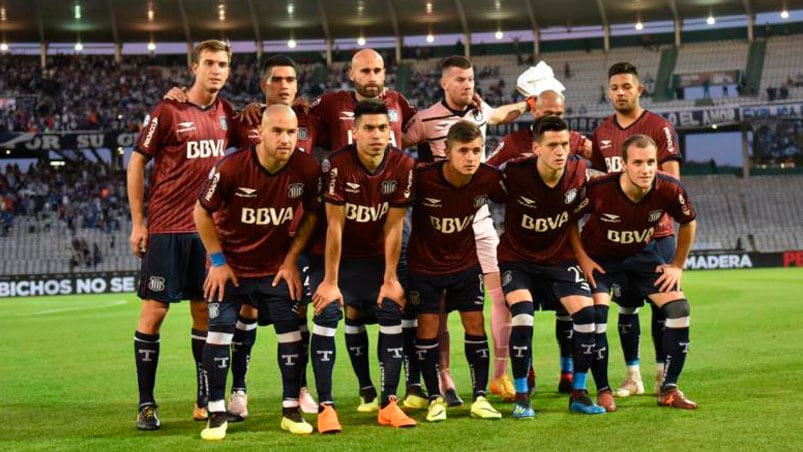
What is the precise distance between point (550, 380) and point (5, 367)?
671cm

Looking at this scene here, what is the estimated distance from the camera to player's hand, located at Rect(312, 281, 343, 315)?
6980mm

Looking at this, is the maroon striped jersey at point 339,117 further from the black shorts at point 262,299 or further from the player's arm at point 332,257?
the black shorts at point 262,299

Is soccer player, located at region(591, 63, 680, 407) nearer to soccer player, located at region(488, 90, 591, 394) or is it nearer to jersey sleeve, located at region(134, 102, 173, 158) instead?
soccer player, located at region(488, 90, 591, 394)

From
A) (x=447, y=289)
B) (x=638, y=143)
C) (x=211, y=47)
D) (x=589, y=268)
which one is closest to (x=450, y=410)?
(x=447, y=289)

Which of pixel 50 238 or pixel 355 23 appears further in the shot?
pixel 355 23

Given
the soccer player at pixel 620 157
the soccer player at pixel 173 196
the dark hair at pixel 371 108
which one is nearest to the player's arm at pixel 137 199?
the soccer player at pixel 173 196

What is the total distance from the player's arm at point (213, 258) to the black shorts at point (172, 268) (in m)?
0.47

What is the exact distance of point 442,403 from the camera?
280 inches

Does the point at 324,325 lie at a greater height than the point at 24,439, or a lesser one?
greater

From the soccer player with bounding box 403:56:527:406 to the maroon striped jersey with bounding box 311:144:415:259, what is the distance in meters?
0.98

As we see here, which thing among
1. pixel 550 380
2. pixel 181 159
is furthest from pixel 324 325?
pixel 550 380

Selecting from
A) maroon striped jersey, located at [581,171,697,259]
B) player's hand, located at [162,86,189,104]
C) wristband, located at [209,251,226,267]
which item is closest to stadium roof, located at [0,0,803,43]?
player's hand, located at [162,86,189,104]

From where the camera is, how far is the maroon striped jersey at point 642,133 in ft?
27.2

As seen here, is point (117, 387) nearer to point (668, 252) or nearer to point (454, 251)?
point (454, 251)
